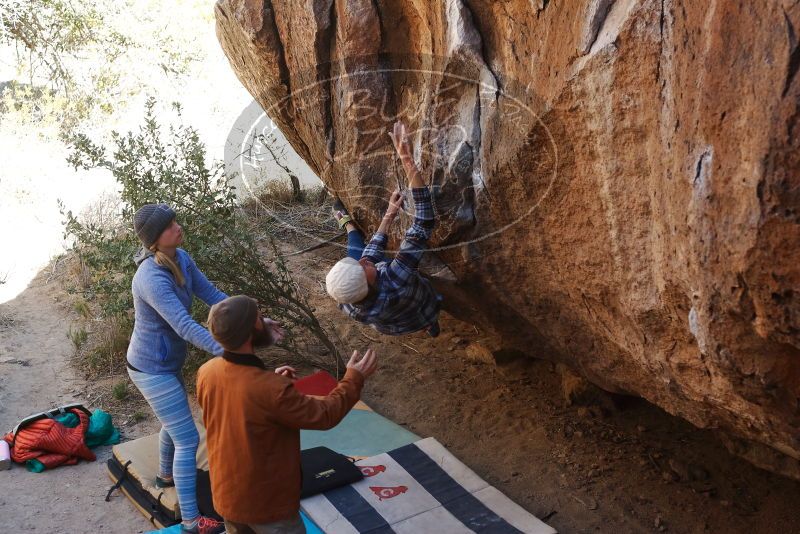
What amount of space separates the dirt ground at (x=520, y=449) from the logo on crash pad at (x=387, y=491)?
0.70 metres

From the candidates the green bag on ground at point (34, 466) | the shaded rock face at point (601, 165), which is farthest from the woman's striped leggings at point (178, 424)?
the shaded rock face at point (601, 165)

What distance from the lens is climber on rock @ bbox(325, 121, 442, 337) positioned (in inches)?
136

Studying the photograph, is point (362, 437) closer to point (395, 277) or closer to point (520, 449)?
point (520, 449)

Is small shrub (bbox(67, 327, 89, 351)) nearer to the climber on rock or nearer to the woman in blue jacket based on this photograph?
the woman in blue jacket

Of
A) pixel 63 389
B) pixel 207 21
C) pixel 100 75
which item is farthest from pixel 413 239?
pixel 207 21

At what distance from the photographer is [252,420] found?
8.07ft

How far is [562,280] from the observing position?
337 centimetres

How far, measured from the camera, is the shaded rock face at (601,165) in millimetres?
2010

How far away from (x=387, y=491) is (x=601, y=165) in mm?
2162

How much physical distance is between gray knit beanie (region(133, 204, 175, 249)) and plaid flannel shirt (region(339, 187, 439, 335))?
0.99 m

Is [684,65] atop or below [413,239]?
atop

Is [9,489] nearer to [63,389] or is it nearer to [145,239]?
[63,389]

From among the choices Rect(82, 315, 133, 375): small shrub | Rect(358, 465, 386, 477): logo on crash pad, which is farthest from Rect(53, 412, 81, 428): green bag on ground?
Rect(358, 465, 386, 477): logo on crash pad

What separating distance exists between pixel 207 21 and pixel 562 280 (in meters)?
12.3
